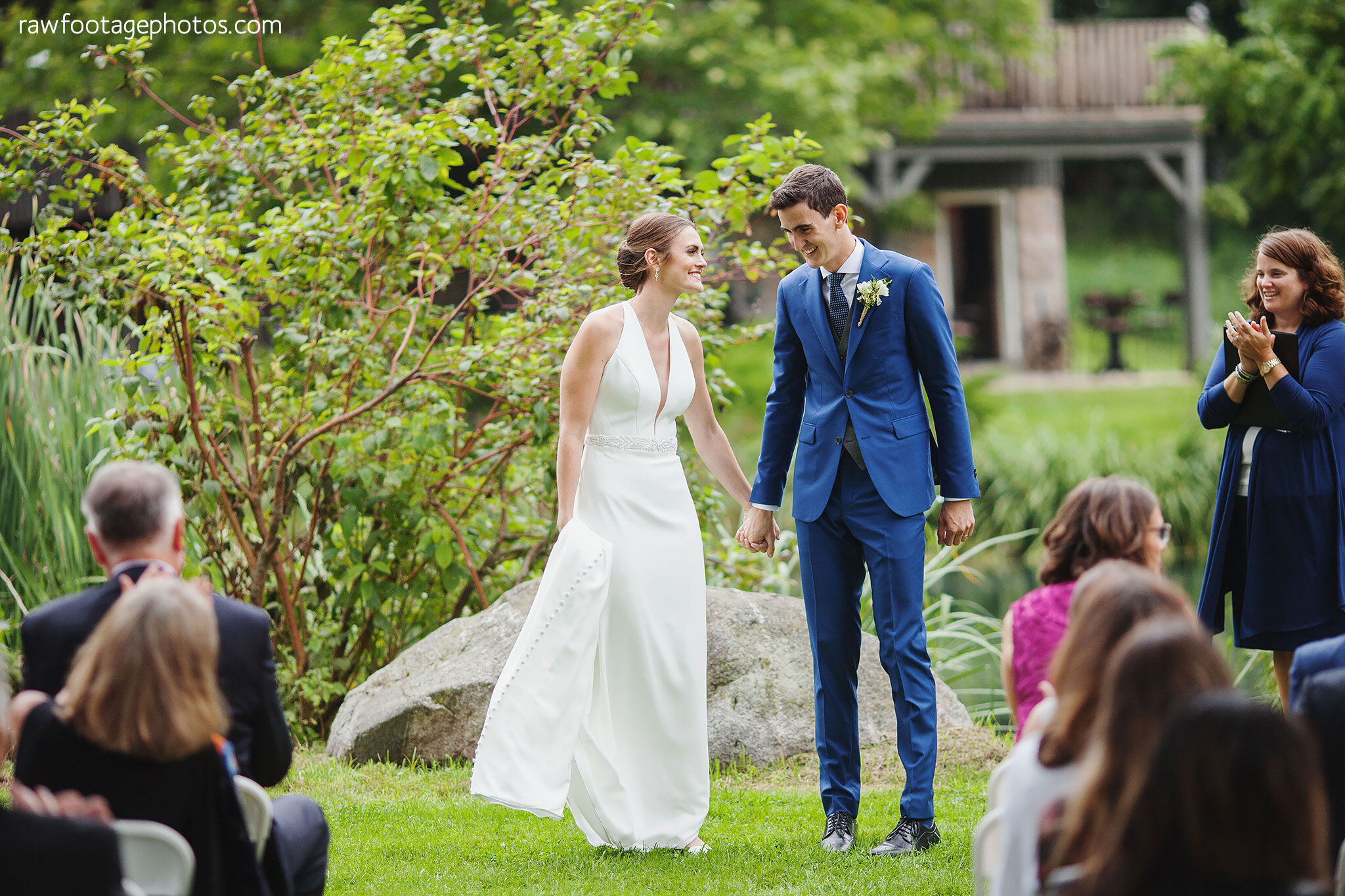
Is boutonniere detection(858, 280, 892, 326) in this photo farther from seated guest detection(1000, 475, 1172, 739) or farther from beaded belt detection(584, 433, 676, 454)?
seated guest detection(1000, 475, 1172, 739)

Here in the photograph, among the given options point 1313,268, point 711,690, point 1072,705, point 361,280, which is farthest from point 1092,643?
point 361,280

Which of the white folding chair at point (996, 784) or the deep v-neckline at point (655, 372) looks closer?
the white folding chair at point (996, 784)

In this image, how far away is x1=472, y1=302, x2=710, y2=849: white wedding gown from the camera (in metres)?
4.03

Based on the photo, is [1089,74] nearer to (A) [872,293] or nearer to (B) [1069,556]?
(A) [872,293]

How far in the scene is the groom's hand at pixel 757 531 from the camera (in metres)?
4.35

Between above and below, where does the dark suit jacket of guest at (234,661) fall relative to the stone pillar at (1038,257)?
below

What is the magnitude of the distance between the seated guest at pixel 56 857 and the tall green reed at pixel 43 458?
392cm

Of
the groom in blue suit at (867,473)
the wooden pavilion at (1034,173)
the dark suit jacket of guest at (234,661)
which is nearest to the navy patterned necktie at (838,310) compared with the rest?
the groom in blue suit at (867,473)

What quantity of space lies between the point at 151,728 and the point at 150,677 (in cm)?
10

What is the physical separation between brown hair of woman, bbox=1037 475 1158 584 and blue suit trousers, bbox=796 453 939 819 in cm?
123

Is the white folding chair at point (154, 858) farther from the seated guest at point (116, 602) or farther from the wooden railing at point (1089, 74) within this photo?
the wooden railing at point (1089, 74)

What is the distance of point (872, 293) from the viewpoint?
4.07 m

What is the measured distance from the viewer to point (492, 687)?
5285mm

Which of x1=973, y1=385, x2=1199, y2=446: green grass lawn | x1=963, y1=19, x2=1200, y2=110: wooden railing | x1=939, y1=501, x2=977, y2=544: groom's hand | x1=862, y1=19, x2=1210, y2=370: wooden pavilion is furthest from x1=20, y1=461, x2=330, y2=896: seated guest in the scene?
x1=963, y1=19, x2=1200, y2=110: wooden railing
